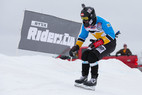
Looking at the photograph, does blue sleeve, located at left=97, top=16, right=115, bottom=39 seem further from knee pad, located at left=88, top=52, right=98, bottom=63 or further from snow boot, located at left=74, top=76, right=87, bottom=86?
snow boot, located at left=74, top=76, right=87, bottom=86

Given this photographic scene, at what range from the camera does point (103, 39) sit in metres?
3.60

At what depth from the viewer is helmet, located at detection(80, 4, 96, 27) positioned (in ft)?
11.5

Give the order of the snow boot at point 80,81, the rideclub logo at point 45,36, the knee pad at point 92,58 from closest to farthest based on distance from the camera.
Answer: the knee pad at point 92,58, the snow boot at point 80,81, the rideclub logo at point 45,36

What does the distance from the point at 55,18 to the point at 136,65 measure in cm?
450

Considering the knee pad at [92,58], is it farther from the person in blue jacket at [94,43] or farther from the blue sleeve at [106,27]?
the blue sleeve at [106,27]

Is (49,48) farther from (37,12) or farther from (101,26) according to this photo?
(101,26)

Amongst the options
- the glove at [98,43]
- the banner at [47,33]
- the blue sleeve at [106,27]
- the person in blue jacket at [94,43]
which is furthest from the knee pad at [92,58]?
the banner at [47,33]

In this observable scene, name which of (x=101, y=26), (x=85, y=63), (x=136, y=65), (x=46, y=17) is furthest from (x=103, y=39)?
(x=136, y=65)

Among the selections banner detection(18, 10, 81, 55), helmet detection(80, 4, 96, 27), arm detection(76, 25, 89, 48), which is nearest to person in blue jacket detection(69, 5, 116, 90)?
helmet detection(80, 4, 96, 27)

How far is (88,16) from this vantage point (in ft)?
11.5

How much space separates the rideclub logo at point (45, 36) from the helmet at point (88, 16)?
441 cm

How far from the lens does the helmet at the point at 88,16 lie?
3.52 m

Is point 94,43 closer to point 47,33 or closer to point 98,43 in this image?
point 98,43

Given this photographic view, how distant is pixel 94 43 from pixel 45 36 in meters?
4.56
